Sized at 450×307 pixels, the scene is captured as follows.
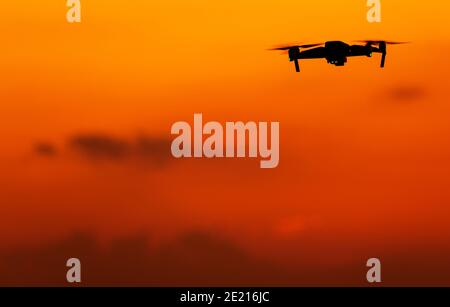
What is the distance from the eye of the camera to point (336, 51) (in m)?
107

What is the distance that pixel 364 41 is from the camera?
346 ft

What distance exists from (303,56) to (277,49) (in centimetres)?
675

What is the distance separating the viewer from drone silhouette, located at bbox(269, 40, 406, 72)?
10681 cm

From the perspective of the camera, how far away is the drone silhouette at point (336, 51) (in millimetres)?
106812
